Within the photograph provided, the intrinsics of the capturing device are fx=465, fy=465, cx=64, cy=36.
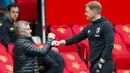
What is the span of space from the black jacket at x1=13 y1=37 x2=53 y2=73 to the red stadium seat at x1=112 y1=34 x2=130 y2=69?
2395mm

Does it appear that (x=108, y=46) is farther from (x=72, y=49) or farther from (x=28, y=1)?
(x=28, y=1)

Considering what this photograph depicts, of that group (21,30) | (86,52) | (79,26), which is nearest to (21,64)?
(21,30)

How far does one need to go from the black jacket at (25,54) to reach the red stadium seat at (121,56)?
2395 millimetres

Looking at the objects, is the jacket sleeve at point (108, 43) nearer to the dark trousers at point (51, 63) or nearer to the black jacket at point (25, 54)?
the black jacket at point (25, 54)

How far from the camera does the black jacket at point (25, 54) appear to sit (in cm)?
580

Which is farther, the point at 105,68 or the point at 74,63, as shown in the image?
the point at 74,63

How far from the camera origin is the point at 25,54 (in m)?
5.84

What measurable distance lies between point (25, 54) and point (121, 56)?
270 cm

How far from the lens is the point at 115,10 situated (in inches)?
364

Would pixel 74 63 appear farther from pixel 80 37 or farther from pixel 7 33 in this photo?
pixel 80 37

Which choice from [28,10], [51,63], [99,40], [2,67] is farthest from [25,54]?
[28,10]

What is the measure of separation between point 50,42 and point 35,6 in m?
3.17

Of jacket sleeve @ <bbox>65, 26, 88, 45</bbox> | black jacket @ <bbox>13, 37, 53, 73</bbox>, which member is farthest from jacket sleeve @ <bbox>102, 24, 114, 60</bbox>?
black jacket @ <bbox>13, 37, 53, 73</bbox>

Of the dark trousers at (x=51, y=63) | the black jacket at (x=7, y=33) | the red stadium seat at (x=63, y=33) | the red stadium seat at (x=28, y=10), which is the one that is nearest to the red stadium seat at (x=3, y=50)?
the black jacket at (x=7, y=33)
